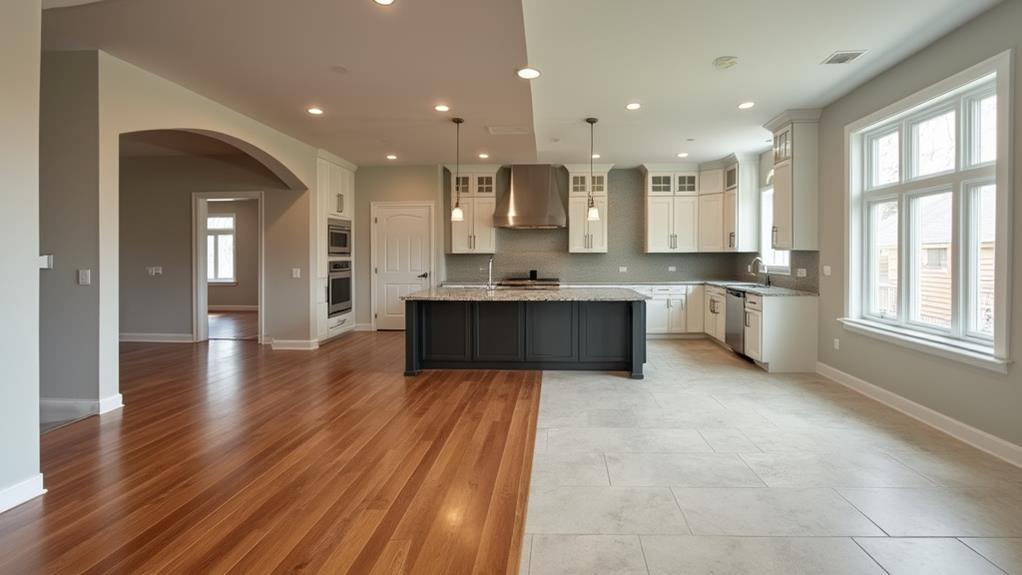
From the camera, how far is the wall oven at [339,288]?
23.3 ft

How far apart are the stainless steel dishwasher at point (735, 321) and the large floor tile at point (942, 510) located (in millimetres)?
3386

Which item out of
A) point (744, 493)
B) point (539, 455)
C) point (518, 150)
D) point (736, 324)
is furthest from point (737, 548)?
point (518, 150)

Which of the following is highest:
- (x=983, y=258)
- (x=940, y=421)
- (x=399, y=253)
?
(x=399, y=253)

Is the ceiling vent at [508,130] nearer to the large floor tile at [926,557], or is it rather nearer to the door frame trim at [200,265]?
the door frame trim at [200,265]

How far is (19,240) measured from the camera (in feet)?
7.84

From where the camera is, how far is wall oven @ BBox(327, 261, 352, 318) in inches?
280

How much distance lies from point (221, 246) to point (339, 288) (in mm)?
6405

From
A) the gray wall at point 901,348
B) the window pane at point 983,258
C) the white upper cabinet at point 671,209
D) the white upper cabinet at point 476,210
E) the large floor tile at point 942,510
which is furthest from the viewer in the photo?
the white upper cabinet at point 476,210

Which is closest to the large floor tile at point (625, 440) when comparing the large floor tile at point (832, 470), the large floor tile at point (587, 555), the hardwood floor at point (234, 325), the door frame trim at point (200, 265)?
the large floor tile at point (832, 470)

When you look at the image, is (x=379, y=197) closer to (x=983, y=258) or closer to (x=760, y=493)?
(x=760, y=493)

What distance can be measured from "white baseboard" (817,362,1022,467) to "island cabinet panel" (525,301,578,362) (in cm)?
257

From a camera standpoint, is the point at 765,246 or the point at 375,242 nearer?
the point at 765,246

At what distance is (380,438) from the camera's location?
3260mm

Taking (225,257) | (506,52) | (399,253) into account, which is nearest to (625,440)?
(506,52)
